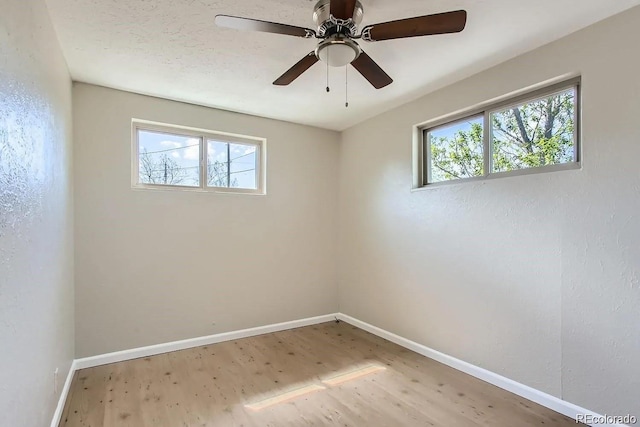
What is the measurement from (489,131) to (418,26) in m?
1.42

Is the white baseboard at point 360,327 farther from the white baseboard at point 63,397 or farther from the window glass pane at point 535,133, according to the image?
the window glass pane at point 535,133

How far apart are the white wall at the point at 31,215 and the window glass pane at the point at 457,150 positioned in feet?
9.70

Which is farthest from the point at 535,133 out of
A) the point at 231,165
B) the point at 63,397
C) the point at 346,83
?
the point at 63,397

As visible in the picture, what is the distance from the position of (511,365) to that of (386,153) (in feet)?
7.27

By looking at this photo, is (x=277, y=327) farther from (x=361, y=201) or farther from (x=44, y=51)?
(x=44, y=51)

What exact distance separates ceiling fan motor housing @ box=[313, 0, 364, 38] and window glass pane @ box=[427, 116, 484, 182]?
162 centimetres

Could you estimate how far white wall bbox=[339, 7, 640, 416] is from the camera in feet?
6.26

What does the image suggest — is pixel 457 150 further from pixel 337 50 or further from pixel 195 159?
pixel 195 159

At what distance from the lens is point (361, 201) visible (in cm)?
394

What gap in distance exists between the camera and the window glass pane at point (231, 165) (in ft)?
11.7

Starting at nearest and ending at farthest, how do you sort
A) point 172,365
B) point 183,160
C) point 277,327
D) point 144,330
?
point 172,365 < point 144,330 < point 183,160 < point 277,327

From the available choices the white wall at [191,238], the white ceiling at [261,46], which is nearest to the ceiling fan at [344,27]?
the white ceiling at [261,46]

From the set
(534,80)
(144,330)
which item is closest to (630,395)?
(534,80)

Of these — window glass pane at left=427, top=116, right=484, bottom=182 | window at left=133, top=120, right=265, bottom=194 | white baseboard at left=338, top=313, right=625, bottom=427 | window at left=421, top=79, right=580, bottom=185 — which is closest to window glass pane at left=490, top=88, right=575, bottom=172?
window at left=421, top=79, right=580, bottom=185
